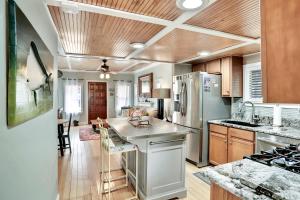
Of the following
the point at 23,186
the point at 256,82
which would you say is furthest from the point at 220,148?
the point at 23,186

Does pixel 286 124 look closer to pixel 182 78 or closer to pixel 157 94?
pixel 182 78

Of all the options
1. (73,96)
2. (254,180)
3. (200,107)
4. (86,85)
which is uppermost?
(86,85)

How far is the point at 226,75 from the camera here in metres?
3.79

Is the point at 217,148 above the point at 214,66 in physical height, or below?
below

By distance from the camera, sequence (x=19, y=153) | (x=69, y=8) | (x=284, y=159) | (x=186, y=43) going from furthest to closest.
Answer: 1. (x=186, y=43)
2. (x=69, y=8)
3. (x=284, y=159)
4. (x=19, y=153)

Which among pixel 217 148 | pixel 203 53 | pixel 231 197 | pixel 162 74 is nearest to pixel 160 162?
pixel 231 197

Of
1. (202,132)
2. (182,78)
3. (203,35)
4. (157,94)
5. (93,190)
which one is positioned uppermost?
(203,35)

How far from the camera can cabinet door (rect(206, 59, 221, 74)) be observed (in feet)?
13.1

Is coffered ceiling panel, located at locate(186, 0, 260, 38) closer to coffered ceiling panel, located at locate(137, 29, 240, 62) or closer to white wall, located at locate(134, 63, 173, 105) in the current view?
coffered ceiling panel, located at locate(137, 29, 240, 62)

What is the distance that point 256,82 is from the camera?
3.60 m

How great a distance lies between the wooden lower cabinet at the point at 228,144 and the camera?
2.98 meters

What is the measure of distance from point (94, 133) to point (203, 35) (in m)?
5.36

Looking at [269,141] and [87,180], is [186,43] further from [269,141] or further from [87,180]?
[87,180]

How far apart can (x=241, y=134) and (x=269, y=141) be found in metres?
0.51
